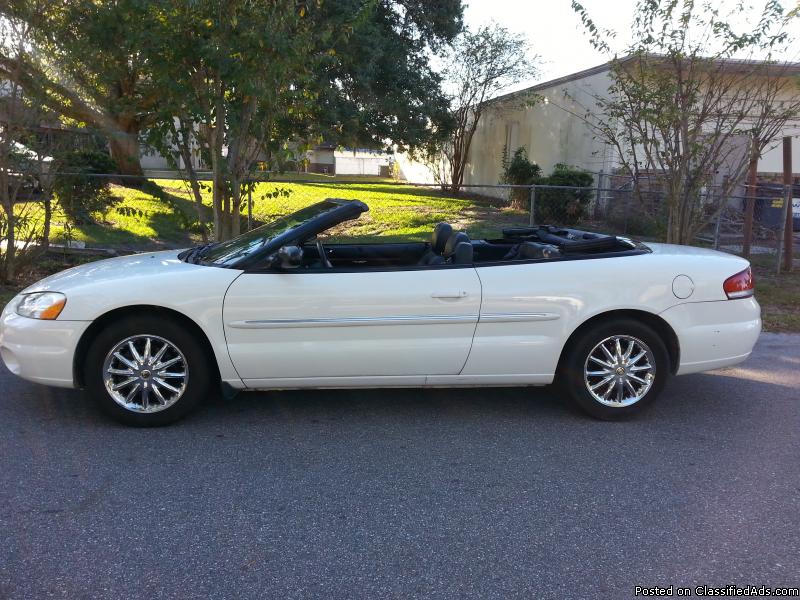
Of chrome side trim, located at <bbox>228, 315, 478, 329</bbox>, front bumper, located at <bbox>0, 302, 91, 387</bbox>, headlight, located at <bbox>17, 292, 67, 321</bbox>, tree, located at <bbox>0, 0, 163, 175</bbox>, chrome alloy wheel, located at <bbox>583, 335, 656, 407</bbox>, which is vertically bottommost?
chrome alloy wheel, located at <bbox>583, 335, 656, 407</bbox>

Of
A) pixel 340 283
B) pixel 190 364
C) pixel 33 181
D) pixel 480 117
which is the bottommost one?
pixel 190 364

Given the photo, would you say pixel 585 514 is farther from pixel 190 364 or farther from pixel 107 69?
pixel 107 69

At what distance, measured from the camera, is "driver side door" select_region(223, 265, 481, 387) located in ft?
14.9

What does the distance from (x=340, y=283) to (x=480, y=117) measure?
22362 mm

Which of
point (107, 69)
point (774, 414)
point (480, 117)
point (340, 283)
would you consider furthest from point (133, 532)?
point (480, 117)

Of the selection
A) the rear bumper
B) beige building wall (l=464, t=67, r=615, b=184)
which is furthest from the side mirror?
beige building wall (l=464, t=67, r=615, b=184)

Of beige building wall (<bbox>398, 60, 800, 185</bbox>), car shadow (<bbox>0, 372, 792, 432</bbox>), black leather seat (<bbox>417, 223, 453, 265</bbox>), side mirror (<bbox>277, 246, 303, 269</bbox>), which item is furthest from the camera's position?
beige building wall (<bbox>398, 60, 800, 185</bbox>)

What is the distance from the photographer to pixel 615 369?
15.9 ft

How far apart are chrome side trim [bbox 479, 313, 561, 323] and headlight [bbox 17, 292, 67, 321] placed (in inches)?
107

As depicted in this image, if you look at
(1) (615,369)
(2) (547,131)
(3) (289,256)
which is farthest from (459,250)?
(2) (547,131)

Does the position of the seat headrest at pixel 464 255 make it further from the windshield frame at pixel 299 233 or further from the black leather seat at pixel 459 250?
the windshield frame at pixel 299 233

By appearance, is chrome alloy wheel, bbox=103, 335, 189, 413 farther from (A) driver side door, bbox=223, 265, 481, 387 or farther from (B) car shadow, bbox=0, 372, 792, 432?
(A) driver side door, bbox=223, 265, 481, 387

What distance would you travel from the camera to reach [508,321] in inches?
185

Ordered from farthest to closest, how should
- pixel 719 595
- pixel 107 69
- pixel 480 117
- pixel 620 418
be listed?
pixel 480 117 < pixel 107 69 < pixel 620 418 < pixel 719 595
